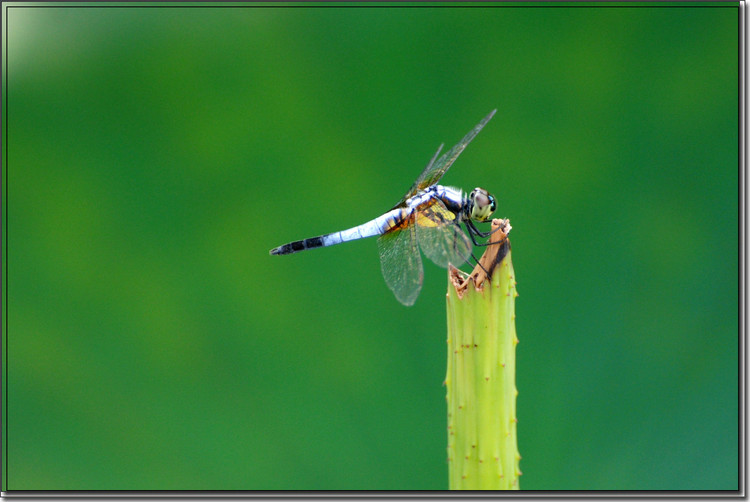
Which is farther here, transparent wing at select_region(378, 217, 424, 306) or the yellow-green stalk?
transparent wing at select_region(378, 217, 424, 306)

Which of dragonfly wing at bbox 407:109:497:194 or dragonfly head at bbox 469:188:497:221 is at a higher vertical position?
dragonfly wing at bbox 407:109:497:194

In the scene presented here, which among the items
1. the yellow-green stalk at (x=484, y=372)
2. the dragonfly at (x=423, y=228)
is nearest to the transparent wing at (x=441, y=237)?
the dragonfly at (x=423, y=228)

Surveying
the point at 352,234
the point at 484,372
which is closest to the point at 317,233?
the point at 352,234

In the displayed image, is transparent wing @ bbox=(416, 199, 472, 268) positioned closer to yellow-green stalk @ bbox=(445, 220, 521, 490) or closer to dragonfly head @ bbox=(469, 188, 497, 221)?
dragonfly head @ bbox=(469, 188, 497, 221)

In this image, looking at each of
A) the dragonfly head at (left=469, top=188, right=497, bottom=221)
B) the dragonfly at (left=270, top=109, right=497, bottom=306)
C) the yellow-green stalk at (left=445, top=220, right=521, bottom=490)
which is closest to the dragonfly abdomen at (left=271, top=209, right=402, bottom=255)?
the dragonfly at (left=270, top=109, right=497, bottom=306)

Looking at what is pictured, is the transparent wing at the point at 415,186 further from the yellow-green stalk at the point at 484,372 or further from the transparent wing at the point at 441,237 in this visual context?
the yellow-green stalk at the point at 484,372

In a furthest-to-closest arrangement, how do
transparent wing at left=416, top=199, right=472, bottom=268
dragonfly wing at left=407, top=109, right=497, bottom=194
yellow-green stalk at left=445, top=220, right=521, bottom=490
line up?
dragonfly wing at left=407, top=109, right=497, bottom=194, transparent wing at left=416, top=199, right=472, bottom=268, yellow-green stalk at left=445, top=220, right=521, bottom=490

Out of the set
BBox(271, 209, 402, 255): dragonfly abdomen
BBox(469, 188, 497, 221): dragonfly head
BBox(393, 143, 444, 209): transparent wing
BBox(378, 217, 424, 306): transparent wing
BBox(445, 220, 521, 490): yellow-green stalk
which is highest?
BBox(393, 143, 444, 209): transparent wing

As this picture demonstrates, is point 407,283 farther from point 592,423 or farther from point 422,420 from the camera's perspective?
point 592,423
